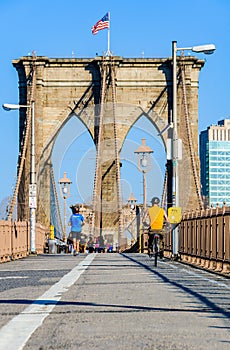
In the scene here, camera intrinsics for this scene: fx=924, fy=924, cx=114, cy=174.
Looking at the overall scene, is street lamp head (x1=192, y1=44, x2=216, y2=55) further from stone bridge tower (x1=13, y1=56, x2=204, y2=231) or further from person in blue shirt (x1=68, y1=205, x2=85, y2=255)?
stone bridge tower (x1=13, y1=56, x2=204, y2=231)

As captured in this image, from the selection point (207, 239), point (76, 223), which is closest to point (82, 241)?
point (76, 223)

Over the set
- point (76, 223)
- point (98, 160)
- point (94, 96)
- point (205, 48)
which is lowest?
point (76, 223)

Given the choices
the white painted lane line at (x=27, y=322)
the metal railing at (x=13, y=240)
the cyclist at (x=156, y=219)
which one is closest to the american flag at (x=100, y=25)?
the metal railing at (x=13, y=240)

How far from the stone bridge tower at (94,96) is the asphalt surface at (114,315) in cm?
6274

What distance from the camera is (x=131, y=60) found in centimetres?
7606

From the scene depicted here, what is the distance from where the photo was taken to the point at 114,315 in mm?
8227

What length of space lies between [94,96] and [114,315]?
229ft

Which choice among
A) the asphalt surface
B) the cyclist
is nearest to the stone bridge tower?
the cyclist

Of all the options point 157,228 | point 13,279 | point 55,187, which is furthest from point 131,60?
point 13,279

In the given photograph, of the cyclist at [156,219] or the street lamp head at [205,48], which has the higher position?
the street lamp head at [205,48]

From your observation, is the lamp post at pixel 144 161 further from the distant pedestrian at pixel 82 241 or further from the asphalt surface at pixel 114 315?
the asphalt surface at pixel 114 315

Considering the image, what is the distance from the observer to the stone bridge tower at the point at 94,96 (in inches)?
2968

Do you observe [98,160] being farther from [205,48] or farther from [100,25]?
[205,48]

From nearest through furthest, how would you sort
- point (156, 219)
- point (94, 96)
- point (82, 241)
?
point (156, 219) → point (82, 241) → point (94, 96)
